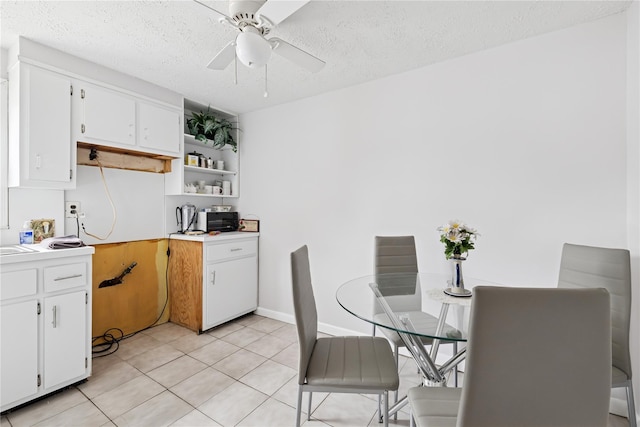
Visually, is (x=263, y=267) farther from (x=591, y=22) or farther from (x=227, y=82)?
(x=591, y=22)

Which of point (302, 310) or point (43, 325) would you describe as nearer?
point (302, 310)

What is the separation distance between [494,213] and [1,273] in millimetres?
3314

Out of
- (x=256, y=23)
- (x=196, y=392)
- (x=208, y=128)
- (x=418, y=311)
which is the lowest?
(x=196, y=392)

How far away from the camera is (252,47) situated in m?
1.50

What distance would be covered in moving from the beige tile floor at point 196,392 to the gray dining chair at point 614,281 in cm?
66

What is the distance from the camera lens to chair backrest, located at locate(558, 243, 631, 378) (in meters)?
1.46

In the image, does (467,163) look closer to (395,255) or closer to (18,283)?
(395,255)

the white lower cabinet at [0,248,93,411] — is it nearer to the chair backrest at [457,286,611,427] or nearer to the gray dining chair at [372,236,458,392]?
the gray dining chair at [372,236,458,392]

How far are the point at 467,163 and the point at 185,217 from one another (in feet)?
9.72

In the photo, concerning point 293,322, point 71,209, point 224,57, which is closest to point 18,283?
point 71,209

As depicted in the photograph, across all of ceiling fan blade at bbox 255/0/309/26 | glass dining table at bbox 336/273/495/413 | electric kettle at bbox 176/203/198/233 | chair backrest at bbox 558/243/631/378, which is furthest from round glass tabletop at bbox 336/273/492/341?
electric kettle at bbox 176/203/198/233

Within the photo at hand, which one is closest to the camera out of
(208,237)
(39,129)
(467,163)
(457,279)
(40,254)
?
(457,279)

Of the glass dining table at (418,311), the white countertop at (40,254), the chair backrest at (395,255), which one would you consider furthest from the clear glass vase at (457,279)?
the white countertop at (40,254)

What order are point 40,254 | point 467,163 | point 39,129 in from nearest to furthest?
1. point 40,254
2. point 39,129
3. point 467,163
